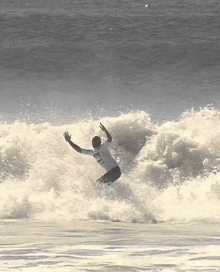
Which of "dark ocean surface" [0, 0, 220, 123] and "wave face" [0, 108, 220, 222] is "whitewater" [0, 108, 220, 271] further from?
"dark ocean surface" [0, 0, 220, 123]

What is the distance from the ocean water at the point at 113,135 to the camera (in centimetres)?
995

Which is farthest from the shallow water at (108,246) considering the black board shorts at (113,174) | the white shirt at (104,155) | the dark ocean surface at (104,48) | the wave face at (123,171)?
the dark ocean surface at (104,48)

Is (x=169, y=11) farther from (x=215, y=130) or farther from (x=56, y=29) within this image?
(x=215, y=130)

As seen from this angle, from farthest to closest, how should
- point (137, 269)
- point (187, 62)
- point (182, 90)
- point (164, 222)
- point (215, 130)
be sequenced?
point (187, 62) < point (182, 90) < point (215, 130) < point (164, 222) < point (137, 269)

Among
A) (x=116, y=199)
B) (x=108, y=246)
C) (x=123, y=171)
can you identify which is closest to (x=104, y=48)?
(x=123, y=171)

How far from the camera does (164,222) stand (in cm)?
1302

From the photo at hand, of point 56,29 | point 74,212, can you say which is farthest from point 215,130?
point 56,29

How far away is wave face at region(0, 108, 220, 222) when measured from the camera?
13961 millimetres

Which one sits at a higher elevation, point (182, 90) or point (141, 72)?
point (141, 72)

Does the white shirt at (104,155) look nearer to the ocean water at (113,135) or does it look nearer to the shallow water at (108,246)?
the ocean water at (113,135)

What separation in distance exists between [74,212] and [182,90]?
26.3 metres

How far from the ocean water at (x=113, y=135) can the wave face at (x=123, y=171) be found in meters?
0.04

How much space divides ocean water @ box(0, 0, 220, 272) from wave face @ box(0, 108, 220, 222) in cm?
4

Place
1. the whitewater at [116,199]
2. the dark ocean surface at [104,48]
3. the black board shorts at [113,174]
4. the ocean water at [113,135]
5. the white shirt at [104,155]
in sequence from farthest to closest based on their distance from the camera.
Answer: the dark ocean surface at [104,48] < the black board shorts at [113,174] < the white shirt at [104,155] < the ocean water at [113,135] < the whitewater at [116,199]
